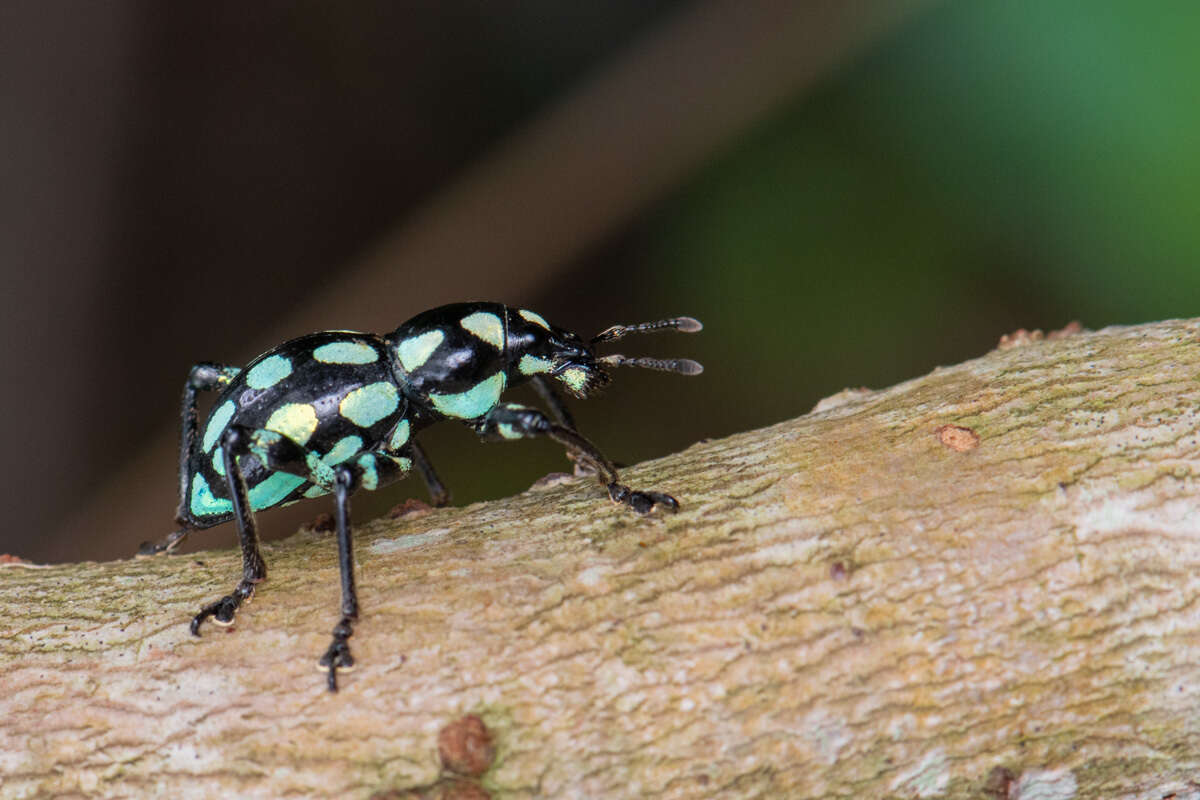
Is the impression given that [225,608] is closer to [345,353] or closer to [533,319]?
[345,353]

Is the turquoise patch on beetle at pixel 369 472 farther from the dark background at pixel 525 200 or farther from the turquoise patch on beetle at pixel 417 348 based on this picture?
the dark background at pixel 525 200

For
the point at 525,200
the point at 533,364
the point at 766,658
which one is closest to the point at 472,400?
the point at 533,364

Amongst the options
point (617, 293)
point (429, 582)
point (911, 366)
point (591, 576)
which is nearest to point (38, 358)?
point (617, 293)

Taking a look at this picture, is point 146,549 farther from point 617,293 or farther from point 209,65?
point 209,65

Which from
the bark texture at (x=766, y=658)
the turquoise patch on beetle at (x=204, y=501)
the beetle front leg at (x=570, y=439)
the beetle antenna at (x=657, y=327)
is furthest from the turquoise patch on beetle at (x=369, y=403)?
the bark texture at (x=766, y=658)

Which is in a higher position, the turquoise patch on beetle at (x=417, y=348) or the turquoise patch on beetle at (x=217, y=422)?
the turquoise patch on beetle at (x=417, y=348)

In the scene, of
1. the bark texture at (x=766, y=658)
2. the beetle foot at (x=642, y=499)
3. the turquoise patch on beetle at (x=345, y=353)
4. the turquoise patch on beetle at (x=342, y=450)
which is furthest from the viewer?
the turquoise patch on beetle at (x=345, y=353)
